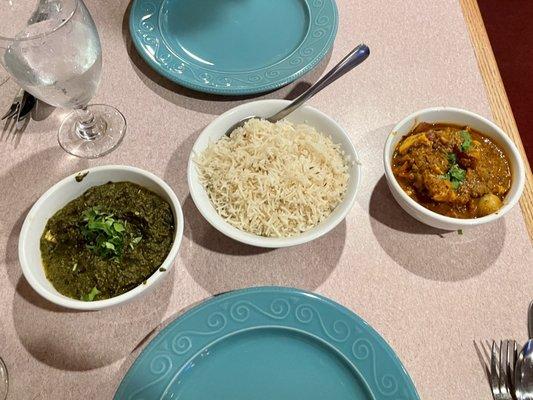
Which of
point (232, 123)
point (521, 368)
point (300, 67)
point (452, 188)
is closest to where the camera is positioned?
point (521, 368)

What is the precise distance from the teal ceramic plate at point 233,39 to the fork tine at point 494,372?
0.88m

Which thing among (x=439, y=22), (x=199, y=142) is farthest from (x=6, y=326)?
(x=439, y=22)

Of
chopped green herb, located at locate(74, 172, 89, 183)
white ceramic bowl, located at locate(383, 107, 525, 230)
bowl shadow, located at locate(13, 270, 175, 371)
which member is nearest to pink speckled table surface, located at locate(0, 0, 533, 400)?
bowl shadow, located at locate(13, 270, 175, 371)

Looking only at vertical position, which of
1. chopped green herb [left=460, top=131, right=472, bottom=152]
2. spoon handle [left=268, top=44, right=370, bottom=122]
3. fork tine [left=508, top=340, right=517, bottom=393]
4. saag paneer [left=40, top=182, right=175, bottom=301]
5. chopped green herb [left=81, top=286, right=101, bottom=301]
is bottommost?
fork tine [left=508, top=340, right=517, bottom=393]

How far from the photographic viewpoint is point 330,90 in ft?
4.78

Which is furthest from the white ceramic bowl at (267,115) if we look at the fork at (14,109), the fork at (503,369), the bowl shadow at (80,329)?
the fork at (14,109)

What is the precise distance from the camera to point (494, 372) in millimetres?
1029

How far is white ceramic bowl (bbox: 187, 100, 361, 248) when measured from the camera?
3.50 feet

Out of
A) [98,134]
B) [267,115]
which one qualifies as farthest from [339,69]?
[98,134]

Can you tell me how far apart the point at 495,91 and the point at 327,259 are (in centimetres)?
79

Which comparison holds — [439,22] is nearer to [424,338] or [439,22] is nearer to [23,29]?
[424,338]

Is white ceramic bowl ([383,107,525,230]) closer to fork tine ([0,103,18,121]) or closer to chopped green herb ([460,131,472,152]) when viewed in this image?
chopped green herb ([460,131,472,152])

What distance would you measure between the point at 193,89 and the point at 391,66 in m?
0.64

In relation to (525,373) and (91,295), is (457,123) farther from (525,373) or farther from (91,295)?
(91,295)
